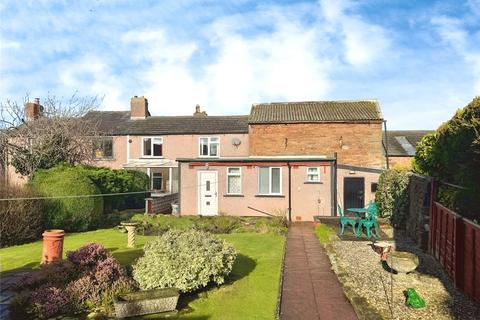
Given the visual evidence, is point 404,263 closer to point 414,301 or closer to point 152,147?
point 414,301

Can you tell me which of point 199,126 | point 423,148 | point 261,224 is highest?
point 199,126

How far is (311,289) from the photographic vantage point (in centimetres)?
813

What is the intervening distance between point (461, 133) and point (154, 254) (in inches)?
297

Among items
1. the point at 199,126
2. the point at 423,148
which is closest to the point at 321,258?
the point at 423,148

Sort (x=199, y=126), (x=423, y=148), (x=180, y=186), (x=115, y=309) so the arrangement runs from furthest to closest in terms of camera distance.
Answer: (x=199, y=126)
(x=180, y=186)
(x=423, y=148)
(x=115, y=309)

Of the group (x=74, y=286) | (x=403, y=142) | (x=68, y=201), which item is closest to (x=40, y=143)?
(x=68, y=201)

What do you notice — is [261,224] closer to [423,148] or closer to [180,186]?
[180,186]

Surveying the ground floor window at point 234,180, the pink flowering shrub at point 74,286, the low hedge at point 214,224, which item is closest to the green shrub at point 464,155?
the low hedge at point 214,224

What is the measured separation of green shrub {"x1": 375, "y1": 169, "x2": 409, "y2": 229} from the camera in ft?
51.1

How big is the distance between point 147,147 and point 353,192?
17.9 meters

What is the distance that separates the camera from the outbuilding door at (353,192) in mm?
21969

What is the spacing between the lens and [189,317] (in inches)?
260

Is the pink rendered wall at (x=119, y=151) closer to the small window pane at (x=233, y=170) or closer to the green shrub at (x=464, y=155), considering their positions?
the small window pane at (x=233, y=170)

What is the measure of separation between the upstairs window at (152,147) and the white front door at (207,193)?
1199cm
